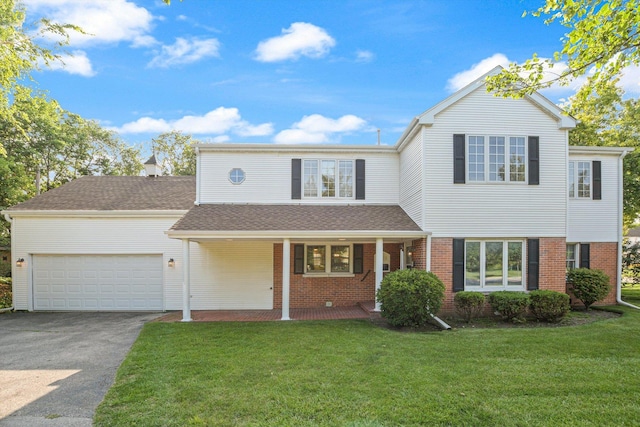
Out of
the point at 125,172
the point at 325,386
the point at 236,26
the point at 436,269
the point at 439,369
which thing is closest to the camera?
the point at 325,386

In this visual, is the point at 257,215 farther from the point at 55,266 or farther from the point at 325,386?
the point at 55,266

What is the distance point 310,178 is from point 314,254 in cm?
262

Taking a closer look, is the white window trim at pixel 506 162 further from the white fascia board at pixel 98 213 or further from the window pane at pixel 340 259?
the white fascia board at pixel 98 213

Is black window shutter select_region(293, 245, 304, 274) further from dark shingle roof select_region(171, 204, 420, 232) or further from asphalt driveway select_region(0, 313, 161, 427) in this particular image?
asphalt driveway select_region(0, 313, 161, 427)

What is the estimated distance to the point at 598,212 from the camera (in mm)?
11656

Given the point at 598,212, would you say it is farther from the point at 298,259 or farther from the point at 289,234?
the point at 289,234

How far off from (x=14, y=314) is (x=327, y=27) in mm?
14063

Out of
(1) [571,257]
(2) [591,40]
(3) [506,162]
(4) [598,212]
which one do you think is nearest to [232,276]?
(3) [506,162]

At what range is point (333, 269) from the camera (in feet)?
38.7

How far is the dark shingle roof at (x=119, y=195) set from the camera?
39.5 ft

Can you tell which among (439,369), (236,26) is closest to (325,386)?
(439,369)

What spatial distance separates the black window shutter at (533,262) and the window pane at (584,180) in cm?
344

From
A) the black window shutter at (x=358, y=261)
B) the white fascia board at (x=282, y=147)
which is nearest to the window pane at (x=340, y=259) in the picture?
the black window shutter at (x=358, y=261)

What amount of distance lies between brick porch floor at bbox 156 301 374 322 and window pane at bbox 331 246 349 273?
1.30 meters
